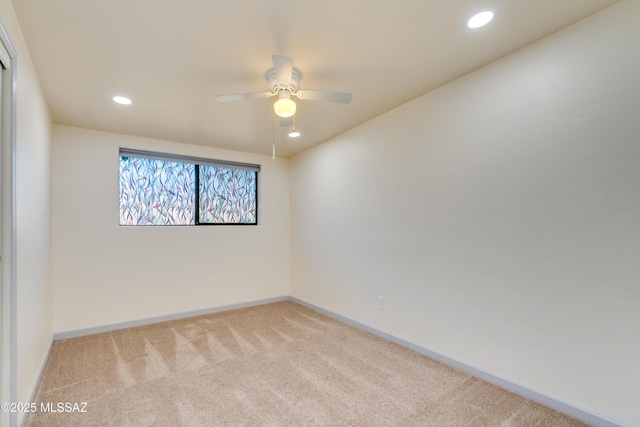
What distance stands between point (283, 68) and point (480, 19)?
1.20 m

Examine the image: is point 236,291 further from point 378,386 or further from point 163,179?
point 378,386

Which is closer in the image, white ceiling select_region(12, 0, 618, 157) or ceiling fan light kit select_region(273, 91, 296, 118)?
white ceiling select_region(12, 0, 618, 157)

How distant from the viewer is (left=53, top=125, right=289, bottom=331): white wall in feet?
10.4

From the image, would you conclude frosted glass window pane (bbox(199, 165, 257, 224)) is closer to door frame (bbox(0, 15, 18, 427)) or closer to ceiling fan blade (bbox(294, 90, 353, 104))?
door frame (bbox(0, 15, 18, 427))

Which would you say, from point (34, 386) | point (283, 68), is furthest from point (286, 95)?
point (34, 386)

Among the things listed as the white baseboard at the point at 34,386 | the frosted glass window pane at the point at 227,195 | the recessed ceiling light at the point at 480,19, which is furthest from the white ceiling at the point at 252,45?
the white baseboard at the point at 34,386

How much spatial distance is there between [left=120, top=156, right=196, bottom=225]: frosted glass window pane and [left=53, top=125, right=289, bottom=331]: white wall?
16 centimetres

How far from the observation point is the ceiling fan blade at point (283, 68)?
1.73m

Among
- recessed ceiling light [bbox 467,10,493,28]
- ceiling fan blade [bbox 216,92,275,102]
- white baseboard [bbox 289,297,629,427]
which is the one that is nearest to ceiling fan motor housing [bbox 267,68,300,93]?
ceiling fan blade [bbox 216,92,275,102]

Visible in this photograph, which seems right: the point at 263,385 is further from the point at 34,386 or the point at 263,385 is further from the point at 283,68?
the point at 283,68

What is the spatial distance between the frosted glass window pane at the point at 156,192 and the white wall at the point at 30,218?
35.6 inches

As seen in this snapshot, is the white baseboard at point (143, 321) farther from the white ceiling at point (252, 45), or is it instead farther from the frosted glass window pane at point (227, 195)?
the white ceiling at point (252, 45)

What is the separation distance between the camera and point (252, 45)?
6.13 ft

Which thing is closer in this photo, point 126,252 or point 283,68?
point 283,68
